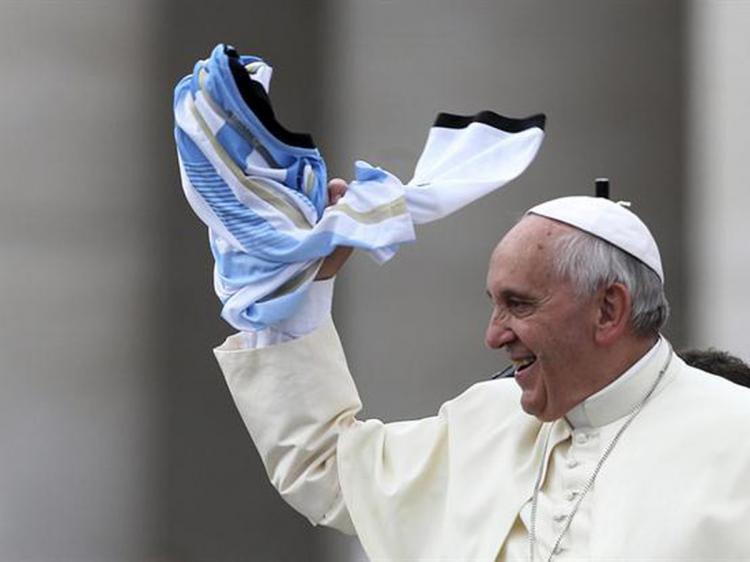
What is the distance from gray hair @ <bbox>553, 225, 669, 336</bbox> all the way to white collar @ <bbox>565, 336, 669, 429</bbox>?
6cm

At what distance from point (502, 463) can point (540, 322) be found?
1.14ft

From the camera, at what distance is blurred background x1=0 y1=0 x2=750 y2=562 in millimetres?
6758

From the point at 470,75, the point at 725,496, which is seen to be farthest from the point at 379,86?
the point at 725,496

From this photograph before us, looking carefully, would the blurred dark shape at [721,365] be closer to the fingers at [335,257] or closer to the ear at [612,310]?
the ear at [612,310]

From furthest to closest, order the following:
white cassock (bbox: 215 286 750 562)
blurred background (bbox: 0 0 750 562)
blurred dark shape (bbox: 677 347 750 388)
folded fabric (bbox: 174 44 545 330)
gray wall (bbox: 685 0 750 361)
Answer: blurred background (bbox: 0 0 750 562) < gray wall (bbox: 685 0 750 361) < blurred dark shape (bbox: 677 347 750 388) < folded fabric (bbox: 174 44 545 330) < white cassock (bbox: 215 286 750 562)

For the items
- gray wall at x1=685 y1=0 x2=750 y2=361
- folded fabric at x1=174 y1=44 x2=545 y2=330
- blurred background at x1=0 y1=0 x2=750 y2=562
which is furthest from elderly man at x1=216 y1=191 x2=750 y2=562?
blurred background at x1=0 y1=0 x2=750 y2=562

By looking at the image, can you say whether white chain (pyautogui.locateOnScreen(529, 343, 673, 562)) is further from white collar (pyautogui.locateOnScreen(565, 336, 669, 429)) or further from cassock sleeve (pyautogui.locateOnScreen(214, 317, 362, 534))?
cassock sleeve (pyautogui.locateOnScreen(214, 317, 362, 534))

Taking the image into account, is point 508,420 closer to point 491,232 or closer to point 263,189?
point 263,189

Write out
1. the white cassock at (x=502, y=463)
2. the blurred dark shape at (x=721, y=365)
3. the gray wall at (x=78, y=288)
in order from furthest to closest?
1. the gray wall at (x=78, y=288)
2. the blurred dark shape at (x=721, y=365)
3. the white cassock at (x=502, y=463)

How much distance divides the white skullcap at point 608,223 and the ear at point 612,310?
7 cm

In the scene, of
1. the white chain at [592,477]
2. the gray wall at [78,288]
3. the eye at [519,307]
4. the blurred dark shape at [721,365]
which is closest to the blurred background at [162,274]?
the gray wall at [78,288]

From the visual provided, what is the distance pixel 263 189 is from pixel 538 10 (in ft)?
10.7

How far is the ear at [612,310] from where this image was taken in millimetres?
3178

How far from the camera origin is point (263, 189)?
337cm
